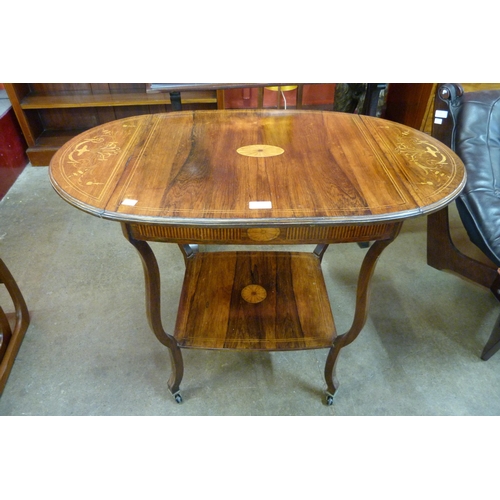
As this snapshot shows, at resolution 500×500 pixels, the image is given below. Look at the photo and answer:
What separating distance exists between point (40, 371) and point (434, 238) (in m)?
1.76

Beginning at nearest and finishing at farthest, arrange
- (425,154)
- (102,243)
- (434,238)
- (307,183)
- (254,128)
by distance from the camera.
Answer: (307,183)
(425,154)
(254,128)
(434,238)
(102,243)

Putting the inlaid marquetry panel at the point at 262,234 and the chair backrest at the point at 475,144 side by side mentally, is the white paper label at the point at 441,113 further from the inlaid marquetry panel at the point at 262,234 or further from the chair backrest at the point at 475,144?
the inlaid marquetry panel at the point at 262,234

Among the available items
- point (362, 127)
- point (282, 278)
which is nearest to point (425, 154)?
point (362, 127)

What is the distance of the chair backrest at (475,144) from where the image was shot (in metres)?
1.31

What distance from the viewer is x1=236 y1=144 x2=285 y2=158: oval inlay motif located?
104 centimetres

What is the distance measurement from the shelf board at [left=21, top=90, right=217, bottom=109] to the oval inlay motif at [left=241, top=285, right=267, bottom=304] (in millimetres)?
1661

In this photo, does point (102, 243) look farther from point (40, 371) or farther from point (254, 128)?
point (254, 128)

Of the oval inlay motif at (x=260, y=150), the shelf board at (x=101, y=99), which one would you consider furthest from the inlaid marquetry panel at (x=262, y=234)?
the shelf board at (x=101, y=99)

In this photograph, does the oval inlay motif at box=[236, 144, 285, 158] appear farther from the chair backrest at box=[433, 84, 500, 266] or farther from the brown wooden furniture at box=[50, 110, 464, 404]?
the chair backrest at box=[433, 84, 500, 266]

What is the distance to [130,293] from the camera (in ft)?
5.59

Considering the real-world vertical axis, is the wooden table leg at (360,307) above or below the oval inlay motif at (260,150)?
below

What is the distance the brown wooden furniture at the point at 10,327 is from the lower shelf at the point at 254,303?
2.27 feet

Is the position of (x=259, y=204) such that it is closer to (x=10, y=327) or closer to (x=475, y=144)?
(x=475, y=144)

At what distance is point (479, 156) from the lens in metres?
1.35
